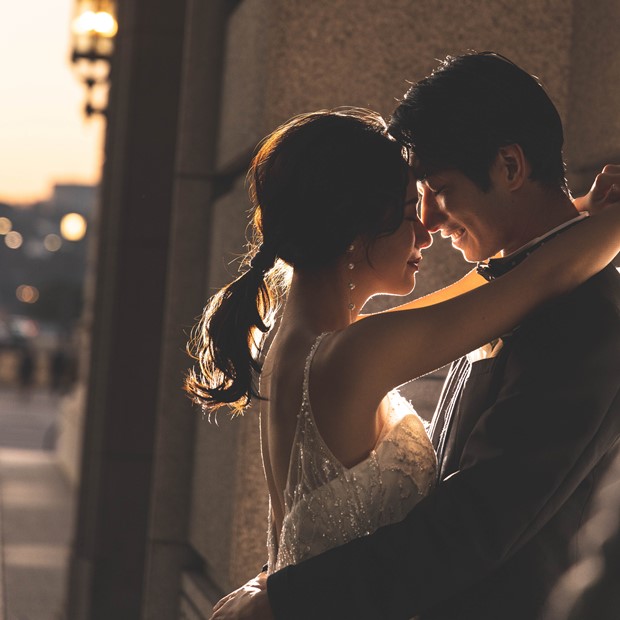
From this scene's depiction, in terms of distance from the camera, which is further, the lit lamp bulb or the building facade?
the lit lamp bulb

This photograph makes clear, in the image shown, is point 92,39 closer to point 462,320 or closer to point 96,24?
point 96,24

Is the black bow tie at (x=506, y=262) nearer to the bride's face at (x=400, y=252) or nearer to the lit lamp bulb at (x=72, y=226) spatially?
the bride's face at (x=400, y=252)

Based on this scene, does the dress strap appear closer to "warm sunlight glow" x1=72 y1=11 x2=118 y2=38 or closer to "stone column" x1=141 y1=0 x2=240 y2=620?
"stone column" x1=141 y1=0 x2=240 y2=620

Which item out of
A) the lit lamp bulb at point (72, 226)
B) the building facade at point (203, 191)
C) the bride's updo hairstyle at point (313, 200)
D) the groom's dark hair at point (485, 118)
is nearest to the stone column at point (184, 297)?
the building facade at point (203, 191)

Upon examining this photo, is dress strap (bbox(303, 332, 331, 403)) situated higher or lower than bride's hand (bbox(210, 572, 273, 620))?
higher

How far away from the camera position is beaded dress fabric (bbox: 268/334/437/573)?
2.30 meters

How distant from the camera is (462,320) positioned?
7.08 ft

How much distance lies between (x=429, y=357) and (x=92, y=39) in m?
10.7

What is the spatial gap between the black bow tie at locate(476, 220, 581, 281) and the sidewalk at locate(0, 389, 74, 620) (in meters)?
4.50

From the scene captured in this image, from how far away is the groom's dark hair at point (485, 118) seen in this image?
230 centimetres

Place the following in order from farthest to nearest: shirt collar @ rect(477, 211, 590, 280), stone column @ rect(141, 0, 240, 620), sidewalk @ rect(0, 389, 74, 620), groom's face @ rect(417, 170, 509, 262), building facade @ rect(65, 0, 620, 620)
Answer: sidewalk @ rect(0, 389, 74, 620) < stone column @ rect(141, 0, 240, 620) < building facade @ rect(65, 0, 620, 620) < groom's face @ rect(417, 170, 509, 262) < shirt collar @ rect(477, 211, 590, 280)

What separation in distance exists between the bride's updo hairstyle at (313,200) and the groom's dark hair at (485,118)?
0.40ft

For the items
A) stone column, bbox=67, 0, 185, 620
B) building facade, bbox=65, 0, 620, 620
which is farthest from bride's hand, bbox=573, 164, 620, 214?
stone column, bbox=67, 0, 185, 620

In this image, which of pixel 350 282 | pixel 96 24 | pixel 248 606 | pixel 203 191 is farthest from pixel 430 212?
pixel 96 24
